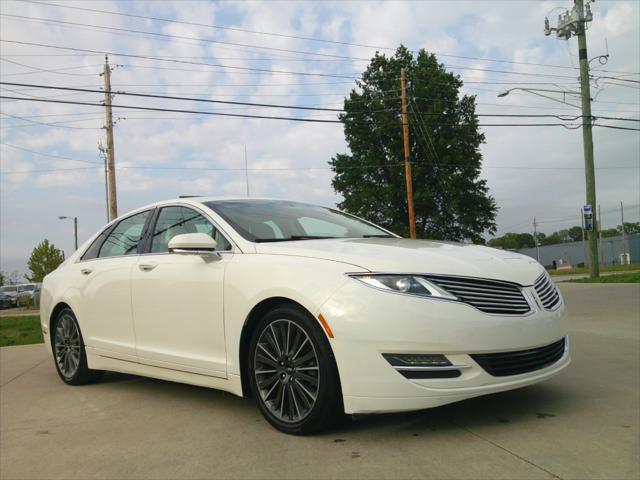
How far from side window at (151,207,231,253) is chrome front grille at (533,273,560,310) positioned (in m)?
2.22

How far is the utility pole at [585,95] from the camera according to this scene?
22094 millimetres

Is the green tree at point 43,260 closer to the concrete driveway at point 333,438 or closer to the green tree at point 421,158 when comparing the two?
the green tree at point 421,158

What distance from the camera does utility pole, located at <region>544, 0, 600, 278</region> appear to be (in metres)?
22.1

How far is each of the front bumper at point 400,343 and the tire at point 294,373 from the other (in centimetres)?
11

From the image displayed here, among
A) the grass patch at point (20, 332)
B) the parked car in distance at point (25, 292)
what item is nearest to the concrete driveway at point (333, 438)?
the grass patch at point (20, 332)

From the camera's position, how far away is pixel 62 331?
564 centimetres

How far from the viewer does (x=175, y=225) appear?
4.77 metres

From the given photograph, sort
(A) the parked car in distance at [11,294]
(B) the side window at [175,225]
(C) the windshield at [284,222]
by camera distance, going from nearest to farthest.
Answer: (C) the windshield at [284,222] < (B) the side window at [175,225] < (A) the parked car in distance at [11,294]

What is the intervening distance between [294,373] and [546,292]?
1649 millimetres

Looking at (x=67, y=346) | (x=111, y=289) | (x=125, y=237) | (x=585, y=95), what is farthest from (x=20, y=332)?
(x=585, y=95)

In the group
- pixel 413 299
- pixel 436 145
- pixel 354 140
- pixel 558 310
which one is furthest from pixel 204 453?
pixel 354 140

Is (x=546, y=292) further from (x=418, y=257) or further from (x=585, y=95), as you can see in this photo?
(x=585, y=95)

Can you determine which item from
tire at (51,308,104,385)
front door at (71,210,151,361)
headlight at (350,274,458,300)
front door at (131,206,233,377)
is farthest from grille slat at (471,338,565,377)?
tire at (51,308,104,385)

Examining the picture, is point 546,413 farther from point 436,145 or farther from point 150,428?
point 436,145
